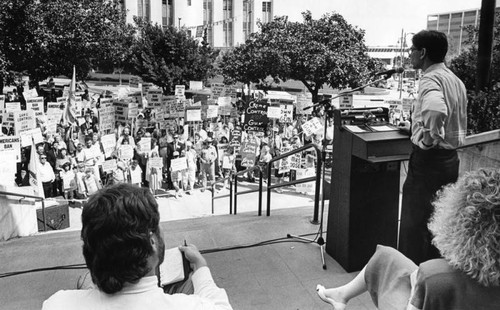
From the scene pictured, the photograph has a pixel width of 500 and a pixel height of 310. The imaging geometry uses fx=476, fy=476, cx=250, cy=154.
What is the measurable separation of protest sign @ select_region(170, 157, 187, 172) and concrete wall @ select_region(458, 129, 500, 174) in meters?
8.13

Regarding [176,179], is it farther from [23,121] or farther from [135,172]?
[23,121]

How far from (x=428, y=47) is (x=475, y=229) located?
1824 millimetres

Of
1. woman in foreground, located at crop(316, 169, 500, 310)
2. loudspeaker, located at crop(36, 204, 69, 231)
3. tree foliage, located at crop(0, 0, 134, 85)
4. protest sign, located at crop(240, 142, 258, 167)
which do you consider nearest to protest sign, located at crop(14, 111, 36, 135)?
loudspeaker, located at crop(36, 204, 69, 231)

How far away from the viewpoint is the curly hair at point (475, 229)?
166 centimetres

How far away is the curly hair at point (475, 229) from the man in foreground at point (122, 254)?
91 centimetres

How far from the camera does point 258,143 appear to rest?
1377 centimetres

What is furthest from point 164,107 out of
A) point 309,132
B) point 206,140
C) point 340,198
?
point 340,198

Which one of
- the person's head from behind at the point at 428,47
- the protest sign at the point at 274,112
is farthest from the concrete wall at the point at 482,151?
the protest sign at the point at 274,112

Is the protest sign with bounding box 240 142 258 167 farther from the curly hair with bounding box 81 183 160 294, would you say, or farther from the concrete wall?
the curly hair with bounding box 81 183 160 294

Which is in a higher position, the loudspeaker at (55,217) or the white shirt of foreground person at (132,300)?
the white shirt of foreground person at (132,300)

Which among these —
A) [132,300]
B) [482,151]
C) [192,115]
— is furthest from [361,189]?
[192,115]

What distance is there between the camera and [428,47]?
3.18 meters

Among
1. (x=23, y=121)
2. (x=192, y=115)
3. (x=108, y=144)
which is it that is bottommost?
(x=108, y=144)

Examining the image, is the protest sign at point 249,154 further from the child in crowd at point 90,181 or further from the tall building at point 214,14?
the tall building at point 214,14
